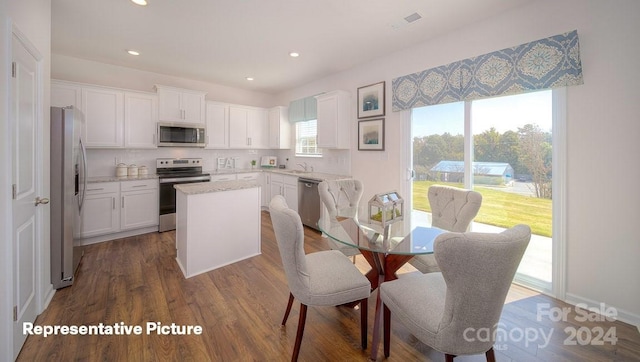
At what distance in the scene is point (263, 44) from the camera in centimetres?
343

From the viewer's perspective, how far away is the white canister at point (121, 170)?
4.11m

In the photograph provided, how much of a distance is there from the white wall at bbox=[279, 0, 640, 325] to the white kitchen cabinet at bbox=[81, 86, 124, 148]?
528cm

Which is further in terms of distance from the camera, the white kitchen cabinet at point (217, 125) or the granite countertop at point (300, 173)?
the white kitchen cabinet at point (217, 125)

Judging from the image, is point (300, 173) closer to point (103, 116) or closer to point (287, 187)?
point (287, 187)

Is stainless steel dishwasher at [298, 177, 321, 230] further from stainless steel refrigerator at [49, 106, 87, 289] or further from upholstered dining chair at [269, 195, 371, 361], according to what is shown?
stainless steel refrigerator at [49, 106, 87, 289]

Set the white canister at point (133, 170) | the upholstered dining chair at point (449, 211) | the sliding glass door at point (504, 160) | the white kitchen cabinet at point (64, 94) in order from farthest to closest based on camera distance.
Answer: the white canister at point (133, 170) → the white kitchen cabinet at point (64, 94) → the sliding glass door at point (504, 160) → the upholstered dining chair at point (449, 211)

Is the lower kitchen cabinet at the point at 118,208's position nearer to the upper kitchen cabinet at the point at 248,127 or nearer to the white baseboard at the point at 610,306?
the upper kitchen cabinet at the point at 248,127

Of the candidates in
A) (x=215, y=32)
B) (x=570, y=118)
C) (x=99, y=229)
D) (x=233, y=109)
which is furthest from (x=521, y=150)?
(x=99, y=229)

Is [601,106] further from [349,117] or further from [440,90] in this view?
[349,117]

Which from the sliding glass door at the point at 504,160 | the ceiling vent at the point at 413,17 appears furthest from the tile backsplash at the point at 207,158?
the ceiling vent at the point at 413,17

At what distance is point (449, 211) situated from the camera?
2375 mm

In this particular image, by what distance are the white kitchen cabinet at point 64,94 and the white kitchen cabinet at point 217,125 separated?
1851 millimetres

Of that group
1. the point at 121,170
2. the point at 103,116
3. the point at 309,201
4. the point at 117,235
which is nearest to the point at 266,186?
the point at 309,201

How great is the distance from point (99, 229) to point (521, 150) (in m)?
5.44
